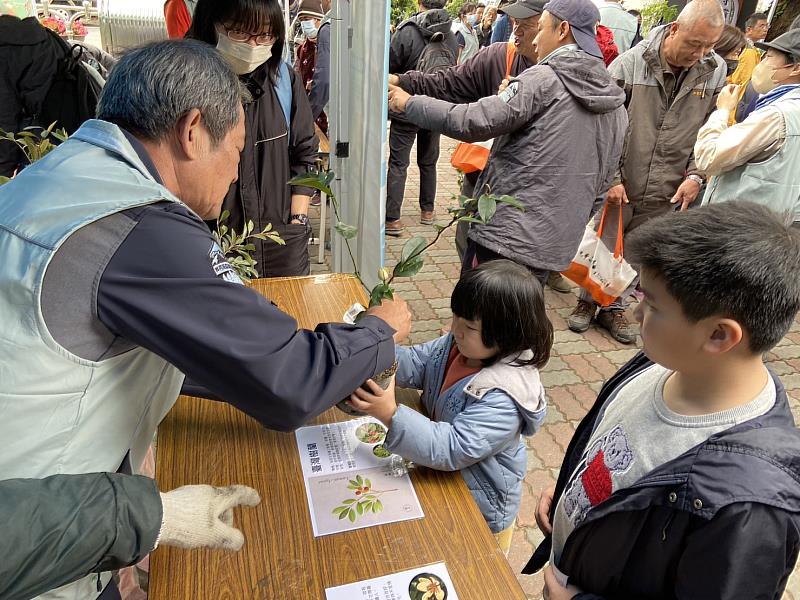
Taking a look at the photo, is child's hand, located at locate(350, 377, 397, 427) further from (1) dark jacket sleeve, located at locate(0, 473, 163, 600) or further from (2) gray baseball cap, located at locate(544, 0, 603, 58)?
(2) gray baseball cap, located at locate(544, 0, 603, 58)

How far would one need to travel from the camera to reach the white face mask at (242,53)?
209 cm

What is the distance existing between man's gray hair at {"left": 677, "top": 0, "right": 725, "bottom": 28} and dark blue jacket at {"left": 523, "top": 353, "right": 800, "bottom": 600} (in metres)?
2.51

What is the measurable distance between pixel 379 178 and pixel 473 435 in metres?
1.77

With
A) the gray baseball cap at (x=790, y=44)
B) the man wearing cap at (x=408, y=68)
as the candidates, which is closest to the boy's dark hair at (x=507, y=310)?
the gray baseball cap at (x=790, y=44)

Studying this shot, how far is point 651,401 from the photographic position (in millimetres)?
1074

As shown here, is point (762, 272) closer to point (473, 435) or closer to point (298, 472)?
point (473, 435)

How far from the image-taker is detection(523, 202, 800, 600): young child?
81cm


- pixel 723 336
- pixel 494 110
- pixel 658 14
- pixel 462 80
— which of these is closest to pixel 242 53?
pixel 494 110

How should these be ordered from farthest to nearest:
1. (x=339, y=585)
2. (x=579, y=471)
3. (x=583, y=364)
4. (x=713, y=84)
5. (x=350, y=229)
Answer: (x=583, y=364) → (x=713, y=84) → (x=350, y=229) → (x=579, y=471) → (x=339, y=585)

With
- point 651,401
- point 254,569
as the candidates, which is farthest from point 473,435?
point 254,569

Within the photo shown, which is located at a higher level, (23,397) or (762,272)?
(762,272)

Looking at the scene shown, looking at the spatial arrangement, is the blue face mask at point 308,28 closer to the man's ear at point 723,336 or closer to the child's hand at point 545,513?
the child's hand at point 545,513

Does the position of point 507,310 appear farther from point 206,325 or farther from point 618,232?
point 618,232

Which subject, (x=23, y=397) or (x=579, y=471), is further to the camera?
(x=579, y=471)
